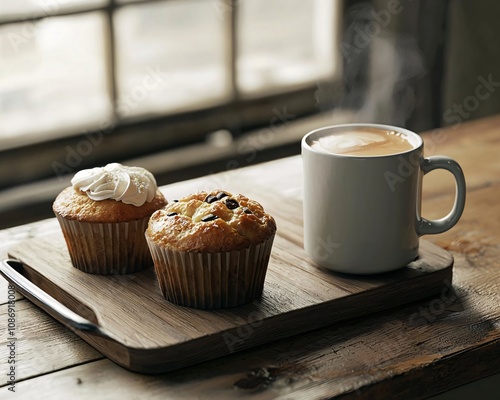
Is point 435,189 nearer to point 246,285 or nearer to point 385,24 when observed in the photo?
point 246,285

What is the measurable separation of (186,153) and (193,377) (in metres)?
2.08

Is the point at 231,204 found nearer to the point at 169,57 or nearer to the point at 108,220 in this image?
the point at 108,220

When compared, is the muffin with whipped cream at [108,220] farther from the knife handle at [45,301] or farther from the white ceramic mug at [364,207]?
the white ceramic mug at [364,207]

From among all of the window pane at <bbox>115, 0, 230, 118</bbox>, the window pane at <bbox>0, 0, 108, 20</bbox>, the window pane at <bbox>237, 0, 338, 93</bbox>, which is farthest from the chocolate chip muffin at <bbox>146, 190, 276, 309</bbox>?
the window pane at <bbox>237, 0, 338, 93</bbox>

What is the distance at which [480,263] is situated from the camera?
115 centimetres

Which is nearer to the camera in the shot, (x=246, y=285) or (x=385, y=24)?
(x=246, y=285)

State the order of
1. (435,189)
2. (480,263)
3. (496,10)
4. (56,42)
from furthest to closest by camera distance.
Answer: (496,10) → (56,42) → (435,189) → (480,263)

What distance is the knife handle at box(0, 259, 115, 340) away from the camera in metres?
0.88

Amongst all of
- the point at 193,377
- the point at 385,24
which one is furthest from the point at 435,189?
the point at 385,24

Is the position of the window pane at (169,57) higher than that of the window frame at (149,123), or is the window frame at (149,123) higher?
the window pane at (169,57)

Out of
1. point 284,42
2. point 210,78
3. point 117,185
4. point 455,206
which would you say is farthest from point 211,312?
point 284,42

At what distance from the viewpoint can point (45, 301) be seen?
944 mm

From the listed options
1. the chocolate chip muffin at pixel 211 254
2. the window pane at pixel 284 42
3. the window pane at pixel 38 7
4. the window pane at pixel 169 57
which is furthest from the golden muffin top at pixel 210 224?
the window pane at pixel 284 42

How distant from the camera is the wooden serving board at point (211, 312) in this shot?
0.88m
